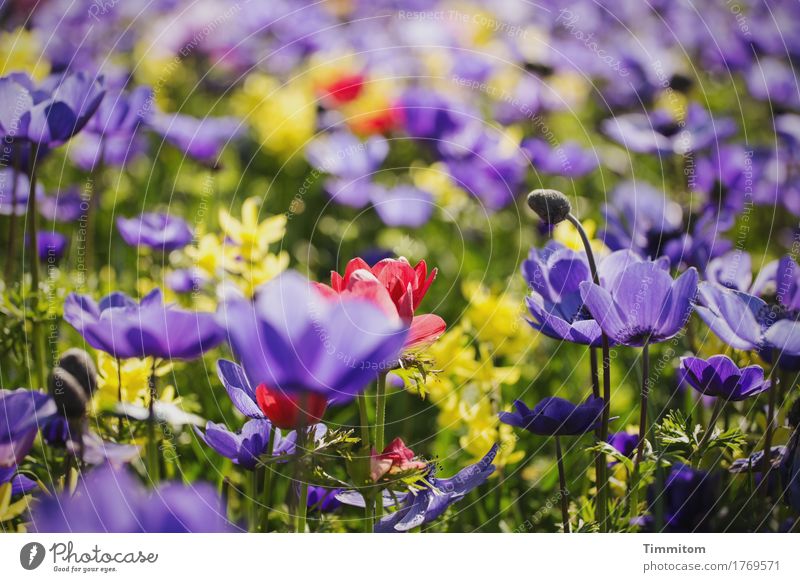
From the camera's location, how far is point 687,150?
1.06 m

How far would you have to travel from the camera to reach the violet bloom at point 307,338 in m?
0.41

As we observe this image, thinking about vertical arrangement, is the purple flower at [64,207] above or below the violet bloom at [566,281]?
above

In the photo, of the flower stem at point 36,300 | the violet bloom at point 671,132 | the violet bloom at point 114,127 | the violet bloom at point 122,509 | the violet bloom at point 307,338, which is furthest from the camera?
the violet bloom at point 671,132

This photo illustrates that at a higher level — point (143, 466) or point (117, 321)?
point (117, 321)

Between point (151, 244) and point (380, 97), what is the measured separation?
2.08 feet

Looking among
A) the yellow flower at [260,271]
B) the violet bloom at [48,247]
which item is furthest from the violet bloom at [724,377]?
the violet bloom at [48,247]

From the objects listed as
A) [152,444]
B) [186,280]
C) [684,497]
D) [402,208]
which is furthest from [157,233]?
[684,497]

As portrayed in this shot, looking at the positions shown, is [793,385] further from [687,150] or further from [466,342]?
[687,150]

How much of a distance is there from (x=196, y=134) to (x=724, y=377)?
0.76 m

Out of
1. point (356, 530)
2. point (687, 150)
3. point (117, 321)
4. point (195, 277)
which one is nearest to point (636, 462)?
point (356, 530)

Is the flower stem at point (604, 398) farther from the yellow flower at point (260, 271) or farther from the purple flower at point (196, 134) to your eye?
the purple flower at point (196, 134)

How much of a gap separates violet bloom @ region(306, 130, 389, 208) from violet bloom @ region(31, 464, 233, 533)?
0.60m

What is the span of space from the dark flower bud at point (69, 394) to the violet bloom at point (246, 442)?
0.23ft
